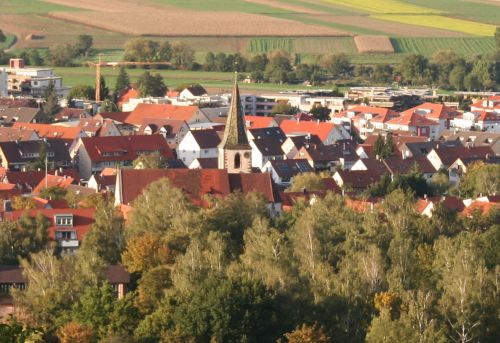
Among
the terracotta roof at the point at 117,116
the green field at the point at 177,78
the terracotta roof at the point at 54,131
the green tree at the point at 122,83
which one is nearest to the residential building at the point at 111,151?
the terracotta roof at the point at 54,131

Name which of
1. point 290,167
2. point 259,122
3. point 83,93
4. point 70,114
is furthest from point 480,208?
point 83,93

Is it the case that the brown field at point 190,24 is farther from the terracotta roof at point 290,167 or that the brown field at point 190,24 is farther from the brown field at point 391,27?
the terracotta roof at point 290,167

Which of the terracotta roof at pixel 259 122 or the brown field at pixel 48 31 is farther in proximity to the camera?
the brown field at pixel 48 31

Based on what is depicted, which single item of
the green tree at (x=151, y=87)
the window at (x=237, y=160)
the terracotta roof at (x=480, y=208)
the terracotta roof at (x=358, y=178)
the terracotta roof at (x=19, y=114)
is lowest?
the green tree at (x=151, y=87)

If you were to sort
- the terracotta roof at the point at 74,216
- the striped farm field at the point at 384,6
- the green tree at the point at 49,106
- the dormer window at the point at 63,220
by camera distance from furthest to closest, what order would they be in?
the striped farm field at the point at 384,6 → the green tree at the point at 49,106 → the dormer window at the point at 63,220 → the terracotta roof at the point at 74,216

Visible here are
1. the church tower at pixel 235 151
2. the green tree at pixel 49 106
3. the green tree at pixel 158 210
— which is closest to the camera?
the green tree at pixel 158 210

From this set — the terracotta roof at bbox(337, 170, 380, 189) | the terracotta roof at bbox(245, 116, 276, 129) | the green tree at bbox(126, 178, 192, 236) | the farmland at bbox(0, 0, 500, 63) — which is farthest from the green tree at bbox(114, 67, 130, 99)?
the green tree at bbox(126, 178, 192, 236)

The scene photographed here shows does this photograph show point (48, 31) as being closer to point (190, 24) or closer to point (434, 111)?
point (190, 24)

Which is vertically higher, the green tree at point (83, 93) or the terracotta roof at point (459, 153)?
the terracotta roof at point (459, 153)
